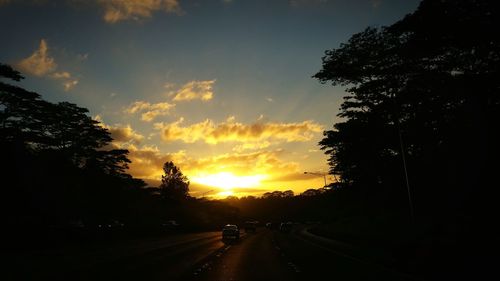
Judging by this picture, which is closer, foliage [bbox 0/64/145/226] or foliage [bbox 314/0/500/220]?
foliage [bbox 314/0/500/220]

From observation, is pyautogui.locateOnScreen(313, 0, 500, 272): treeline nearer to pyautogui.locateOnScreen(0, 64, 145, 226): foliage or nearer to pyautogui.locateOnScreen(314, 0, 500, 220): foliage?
pyautogui.locateOnScreen(314, 0, 500, 220): foliage

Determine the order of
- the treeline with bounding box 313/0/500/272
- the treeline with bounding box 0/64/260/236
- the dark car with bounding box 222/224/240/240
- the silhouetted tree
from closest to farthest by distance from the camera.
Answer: the treeline with bounding box 313/0/500/272 → the treeline with bounding box 0/64/260/236 → the dark car with bounding box 222/224/240/240 → the silhouetted tree

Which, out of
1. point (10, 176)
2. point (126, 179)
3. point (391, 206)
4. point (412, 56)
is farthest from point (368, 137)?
point (126, 179)

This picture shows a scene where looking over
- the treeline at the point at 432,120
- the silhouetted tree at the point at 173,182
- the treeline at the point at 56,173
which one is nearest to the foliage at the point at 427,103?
the treeline at the point at 432,120

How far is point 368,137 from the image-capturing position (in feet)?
158

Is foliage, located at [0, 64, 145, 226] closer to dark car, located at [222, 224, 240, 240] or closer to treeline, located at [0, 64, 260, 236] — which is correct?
treeline, located at [0, 64, 260, 236]

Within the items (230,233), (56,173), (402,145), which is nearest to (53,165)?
(56,173)

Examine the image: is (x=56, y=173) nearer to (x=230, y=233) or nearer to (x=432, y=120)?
(x=230, y=233)

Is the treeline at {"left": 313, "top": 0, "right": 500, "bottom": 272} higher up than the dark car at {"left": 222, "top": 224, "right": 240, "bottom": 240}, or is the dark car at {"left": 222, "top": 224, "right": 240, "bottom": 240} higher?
the treeline at {"left": 313, "top": 0, "right": 500, "bottom": 272}

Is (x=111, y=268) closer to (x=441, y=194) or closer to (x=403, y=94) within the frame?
(x=403, y=94)

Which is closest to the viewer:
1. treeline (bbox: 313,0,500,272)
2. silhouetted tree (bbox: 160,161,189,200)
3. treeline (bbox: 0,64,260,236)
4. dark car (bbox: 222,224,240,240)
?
treeline (bbox: 313,0,500,272)

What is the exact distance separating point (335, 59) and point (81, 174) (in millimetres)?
35732

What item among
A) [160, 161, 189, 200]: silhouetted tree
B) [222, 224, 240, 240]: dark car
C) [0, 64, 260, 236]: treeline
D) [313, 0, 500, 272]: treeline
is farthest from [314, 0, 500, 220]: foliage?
[160, 161, 189, 200]: silhouetted tree

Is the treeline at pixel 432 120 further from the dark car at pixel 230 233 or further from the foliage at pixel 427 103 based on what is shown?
the dark car at pixel 230 233
